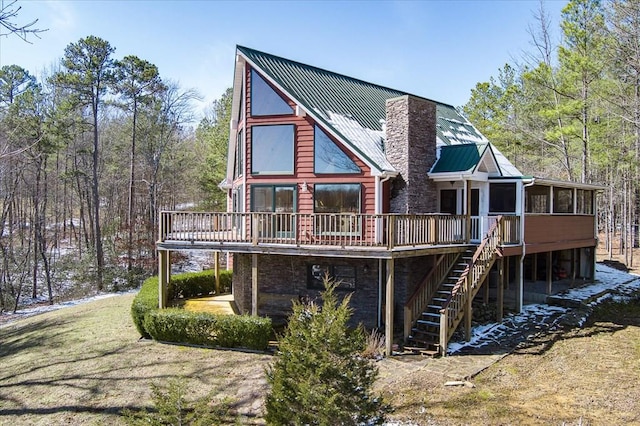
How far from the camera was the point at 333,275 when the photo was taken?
14281mm

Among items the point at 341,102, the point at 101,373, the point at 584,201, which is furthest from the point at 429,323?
the point at 584,201

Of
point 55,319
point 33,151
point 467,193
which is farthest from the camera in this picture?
point 33,151

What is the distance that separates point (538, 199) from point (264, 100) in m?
11.5

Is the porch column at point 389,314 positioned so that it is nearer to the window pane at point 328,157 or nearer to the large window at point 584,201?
the window pane at point 328,157

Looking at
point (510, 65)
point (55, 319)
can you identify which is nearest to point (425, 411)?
point (55, 319)

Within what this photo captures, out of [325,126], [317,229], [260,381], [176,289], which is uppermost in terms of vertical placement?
[325,126]

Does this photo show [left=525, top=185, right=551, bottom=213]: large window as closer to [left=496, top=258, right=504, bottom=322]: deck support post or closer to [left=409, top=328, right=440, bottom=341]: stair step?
[left=496, top=258, right=504, bottom=322]: deck support post

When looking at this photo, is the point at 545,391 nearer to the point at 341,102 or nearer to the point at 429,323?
the point at 429,323

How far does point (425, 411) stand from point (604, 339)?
778 cm

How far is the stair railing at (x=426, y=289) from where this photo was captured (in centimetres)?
1256

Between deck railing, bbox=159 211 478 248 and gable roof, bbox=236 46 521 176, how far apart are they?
1.98 m

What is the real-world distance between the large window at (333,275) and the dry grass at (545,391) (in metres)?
4.38

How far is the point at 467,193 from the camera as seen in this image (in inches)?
576

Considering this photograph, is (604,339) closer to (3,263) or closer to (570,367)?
(570,367)
